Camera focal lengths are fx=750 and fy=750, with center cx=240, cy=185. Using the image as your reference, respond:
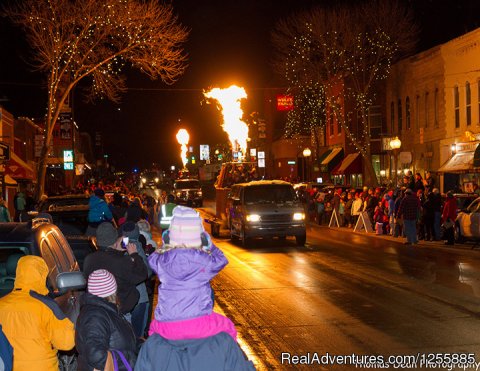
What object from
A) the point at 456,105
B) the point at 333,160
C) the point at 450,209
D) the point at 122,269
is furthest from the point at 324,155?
the point at 122,269

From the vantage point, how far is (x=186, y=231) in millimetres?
4652

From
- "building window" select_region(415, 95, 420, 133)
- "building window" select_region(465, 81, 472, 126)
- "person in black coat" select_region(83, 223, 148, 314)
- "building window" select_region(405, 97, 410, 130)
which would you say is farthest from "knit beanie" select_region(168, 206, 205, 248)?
"building window" select_region(405, 97, 410, 130)

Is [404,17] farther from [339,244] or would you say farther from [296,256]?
[296,256]

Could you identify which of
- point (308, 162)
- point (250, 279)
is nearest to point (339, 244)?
point (250, 279)

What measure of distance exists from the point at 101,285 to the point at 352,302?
7.87m

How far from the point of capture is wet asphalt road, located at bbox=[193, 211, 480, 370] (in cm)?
926

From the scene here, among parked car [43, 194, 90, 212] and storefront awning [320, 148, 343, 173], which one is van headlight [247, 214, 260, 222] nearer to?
parked car [43, 194, 90, 212]

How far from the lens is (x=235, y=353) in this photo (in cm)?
435

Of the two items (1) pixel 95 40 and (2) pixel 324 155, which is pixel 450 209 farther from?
(2) pixel 324 155

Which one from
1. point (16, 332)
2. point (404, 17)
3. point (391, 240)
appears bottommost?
point (391, 240)

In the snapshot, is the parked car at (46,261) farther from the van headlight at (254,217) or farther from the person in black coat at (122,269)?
the van headlight at (254,217)

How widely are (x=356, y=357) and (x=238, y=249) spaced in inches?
577

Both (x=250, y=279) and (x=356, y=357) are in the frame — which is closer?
(x=356, y=357)

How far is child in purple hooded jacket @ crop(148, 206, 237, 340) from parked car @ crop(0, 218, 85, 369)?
1.62 meters
